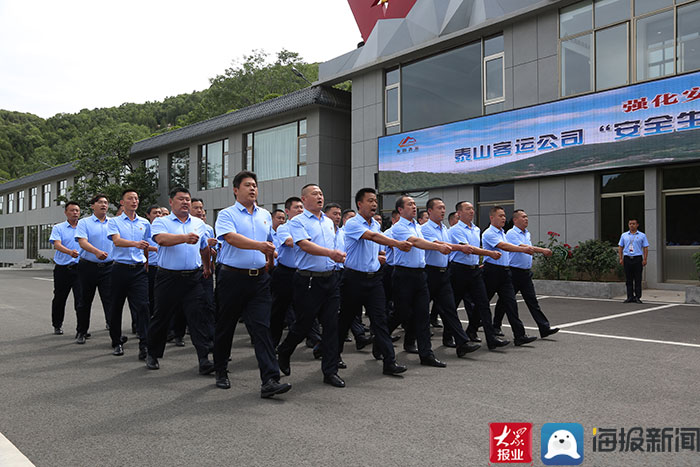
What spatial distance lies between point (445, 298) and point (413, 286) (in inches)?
23.3

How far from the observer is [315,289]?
5.54m

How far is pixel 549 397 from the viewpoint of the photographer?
4.85 metres

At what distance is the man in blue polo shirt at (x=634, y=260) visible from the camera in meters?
12.4

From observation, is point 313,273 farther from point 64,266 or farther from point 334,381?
point 64,266

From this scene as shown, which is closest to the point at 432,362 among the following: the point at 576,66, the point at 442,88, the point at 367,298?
the point at 367,298

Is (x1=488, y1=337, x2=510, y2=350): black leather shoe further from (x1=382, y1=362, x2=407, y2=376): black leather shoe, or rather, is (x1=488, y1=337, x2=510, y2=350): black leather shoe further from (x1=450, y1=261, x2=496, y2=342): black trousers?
(x1=382, y1=362, x2=407, y2=376): black leather shoe

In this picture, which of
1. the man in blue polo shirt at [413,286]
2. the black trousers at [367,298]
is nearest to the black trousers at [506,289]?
the man in blue polo shirt at [413,286]

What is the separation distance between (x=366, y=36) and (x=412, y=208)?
64.9 feet

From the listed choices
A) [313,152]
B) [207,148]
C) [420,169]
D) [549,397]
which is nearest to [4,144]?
[207,148]

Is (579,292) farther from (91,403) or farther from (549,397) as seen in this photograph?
(91,403)

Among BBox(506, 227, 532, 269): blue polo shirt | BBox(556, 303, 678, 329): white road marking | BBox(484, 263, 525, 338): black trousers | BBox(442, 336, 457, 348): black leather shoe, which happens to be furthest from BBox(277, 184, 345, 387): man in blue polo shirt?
BBox(556, 303, 678, 329): white road marking

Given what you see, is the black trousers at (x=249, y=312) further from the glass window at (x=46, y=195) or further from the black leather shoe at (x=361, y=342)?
the glass window at (x=46, y=195)

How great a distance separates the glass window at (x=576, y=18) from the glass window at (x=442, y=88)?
2.95 meters

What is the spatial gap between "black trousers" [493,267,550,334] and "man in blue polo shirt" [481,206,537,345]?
18cm
